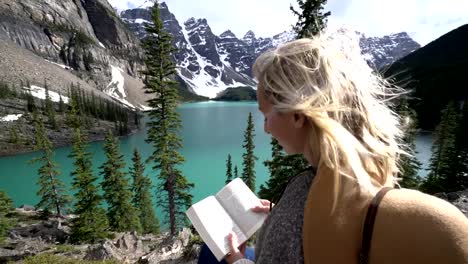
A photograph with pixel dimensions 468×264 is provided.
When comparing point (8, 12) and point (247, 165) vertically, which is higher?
point (8, 12)

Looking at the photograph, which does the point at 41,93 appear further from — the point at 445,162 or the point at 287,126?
the point at 287,126

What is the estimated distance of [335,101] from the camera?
4.78ft

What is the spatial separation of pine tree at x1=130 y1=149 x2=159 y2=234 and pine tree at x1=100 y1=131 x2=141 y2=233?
403cm

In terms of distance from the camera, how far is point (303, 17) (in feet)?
42.9

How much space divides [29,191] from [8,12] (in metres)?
134

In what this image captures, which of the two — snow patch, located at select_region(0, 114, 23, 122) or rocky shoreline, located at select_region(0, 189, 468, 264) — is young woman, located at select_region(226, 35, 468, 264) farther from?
snow patch, located at select_region(0, 114, 23, 122)

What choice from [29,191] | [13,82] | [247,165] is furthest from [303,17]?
[13,82]

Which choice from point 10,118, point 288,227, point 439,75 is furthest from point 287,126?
point 439,75

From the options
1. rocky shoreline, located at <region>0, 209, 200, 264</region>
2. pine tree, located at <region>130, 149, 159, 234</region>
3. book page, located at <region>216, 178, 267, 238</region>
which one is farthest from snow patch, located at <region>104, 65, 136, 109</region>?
book page, located at <region>216, 178, 267, 238</region>

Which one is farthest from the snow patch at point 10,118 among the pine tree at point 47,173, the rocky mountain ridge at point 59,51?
the pine tree at point 47,173

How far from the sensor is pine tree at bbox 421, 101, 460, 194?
97.0ft

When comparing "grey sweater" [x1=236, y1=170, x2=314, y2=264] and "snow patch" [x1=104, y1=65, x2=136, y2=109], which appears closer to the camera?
"grey sweater" [x1=236, y1=170, x2=314, y2=264]

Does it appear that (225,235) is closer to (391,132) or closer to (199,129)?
(391,132)

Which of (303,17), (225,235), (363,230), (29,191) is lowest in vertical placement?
(29,191)
